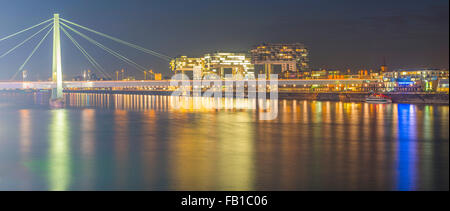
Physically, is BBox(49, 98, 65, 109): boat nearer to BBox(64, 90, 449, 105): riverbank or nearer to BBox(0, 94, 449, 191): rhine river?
BBox(0, 94, 449, 191): rhine river

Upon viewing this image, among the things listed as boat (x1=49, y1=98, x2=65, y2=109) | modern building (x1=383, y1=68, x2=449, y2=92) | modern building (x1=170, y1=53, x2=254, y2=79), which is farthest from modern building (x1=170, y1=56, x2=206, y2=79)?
boat (x1=49, y1=98, x2=65, y2=109)

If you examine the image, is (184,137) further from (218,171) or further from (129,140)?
(218,171)

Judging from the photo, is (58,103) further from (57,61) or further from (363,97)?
(363,97)

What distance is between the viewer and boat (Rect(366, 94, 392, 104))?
32659 millimetres

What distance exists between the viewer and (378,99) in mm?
32906

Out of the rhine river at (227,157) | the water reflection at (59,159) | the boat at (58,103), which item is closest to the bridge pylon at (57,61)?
the boat at (58,103)

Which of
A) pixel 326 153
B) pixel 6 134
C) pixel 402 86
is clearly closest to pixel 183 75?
pixel 402 86

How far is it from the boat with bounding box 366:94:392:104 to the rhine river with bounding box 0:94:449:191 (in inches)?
605

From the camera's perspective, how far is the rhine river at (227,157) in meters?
7.43

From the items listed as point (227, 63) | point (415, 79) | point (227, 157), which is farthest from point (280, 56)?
point (227, 157)

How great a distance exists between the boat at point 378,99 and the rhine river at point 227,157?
50.4ft

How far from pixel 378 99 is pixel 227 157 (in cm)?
2562
